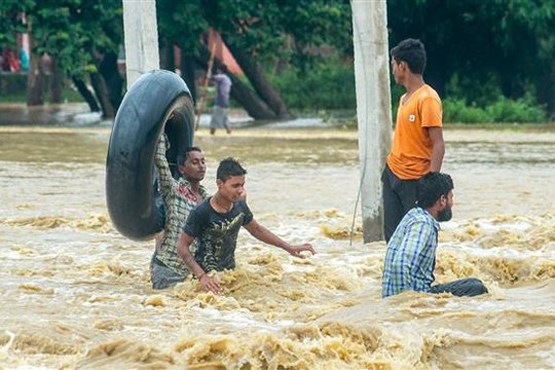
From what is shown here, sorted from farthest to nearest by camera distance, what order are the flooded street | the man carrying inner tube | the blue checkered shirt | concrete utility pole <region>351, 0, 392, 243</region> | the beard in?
concrete utility pole <region>351, 0, 392, 243</region> → the man carrying inner tube → the beard → the blue checkered shirt → the flooded street

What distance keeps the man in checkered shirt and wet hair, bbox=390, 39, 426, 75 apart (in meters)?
1.59

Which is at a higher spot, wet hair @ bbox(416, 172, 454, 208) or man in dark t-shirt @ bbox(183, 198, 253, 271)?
wet hair @ bbox(416, 172, 454, 208)

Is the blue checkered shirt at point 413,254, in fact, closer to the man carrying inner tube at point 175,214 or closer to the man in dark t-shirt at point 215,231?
the man in dark t-shirt at point 215,231

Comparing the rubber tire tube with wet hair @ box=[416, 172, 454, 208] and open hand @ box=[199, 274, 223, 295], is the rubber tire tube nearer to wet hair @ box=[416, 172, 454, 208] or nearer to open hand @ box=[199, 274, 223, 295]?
open hand @ box=[199, 274, 223, 295]

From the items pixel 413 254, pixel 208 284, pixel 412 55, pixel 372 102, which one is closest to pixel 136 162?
pixel 208 284

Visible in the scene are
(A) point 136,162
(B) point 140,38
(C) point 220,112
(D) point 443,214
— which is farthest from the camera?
(C) point 220,112

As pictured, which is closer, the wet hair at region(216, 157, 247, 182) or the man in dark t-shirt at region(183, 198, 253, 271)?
the wet hair at region(216, 157, 247, 182)

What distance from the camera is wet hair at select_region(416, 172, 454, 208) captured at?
8.98 metres

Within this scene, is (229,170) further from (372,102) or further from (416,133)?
(372,102)

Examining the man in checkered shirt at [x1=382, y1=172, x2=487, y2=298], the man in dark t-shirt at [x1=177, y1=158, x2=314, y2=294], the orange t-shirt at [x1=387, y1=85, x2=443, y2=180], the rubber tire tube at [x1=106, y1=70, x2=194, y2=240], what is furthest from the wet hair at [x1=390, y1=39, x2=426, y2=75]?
the rubber tire tube at [x1=106, y1=70, x2=194, y2=240]

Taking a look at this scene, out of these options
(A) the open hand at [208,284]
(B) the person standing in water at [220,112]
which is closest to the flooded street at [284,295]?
(A) the open hand at [208,284]

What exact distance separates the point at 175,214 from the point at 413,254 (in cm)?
213

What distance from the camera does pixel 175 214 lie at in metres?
10.4

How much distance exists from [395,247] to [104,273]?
3.08m
